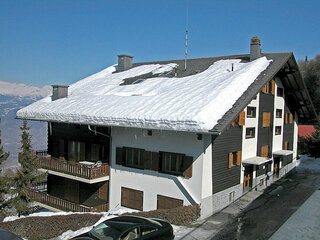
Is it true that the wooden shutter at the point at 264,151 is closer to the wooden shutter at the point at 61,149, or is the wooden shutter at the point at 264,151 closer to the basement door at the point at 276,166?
the basement door at the point at 276,166

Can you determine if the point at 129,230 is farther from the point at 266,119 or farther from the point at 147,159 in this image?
the point at 266,119

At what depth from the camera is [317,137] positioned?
28328 mm

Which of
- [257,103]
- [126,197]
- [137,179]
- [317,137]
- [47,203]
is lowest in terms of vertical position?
[47,203]

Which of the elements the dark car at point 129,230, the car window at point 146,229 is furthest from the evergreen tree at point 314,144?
the car window at point 146,229

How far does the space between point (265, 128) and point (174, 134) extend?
847 cm

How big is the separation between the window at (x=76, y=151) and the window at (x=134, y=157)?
4.00 meters

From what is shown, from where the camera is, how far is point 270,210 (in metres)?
15.0

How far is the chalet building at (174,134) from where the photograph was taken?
14.2 meters

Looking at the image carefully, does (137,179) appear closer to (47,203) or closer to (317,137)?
(47,203)

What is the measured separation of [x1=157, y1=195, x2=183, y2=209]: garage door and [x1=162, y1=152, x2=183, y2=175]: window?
1.37 meters

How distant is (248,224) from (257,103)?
27.6ft

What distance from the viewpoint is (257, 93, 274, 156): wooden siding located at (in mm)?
19406

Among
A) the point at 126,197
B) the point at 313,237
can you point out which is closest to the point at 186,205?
the point at 126,197

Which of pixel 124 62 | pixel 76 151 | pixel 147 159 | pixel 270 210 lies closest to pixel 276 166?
pixel 270 210
